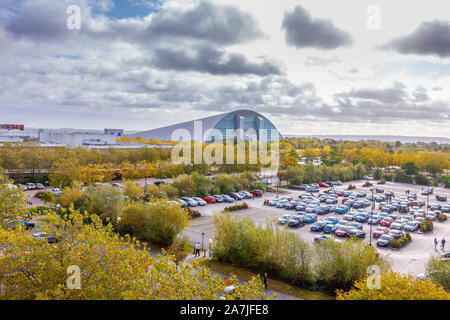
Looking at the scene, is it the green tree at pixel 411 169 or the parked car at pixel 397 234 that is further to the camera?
the green tree at pixel 411 169

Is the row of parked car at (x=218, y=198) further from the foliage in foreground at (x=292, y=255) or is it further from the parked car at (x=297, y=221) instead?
the foliage in foreground at (x=292, y=255)

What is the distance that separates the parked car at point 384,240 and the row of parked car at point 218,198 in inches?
501

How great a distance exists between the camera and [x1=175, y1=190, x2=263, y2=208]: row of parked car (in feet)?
81.8

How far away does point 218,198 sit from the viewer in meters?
27.2

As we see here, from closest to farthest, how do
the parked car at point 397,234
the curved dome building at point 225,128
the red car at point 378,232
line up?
the parked car at point 397,234 → the red car at point 378,232 → the curved dome building at point 225,128

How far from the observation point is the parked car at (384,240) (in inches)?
673

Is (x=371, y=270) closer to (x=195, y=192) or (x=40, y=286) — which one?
(x=40, y=286)

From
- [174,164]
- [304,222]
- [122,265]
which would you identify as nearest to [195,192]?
[174,164]

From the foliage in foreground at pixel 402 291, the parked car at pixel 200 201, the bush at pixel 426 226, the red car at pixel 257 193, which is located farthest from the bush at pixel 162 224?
the bush at pixel 426 226

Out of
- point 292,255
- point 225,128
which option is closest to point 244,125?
point 225,128

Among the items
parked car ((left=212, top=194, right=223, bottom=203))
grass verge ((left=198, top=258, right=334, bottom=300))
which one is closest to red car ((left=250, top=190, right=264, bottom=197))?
parked car ((left=212, top=194, right=223, bottom=203))

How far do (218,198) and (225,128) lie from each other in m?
42.2

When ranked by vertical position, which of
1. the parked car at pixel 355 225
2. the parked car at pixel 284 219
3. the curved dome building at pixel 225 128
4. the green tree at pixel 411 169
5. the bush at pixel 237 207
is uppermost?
the curved dome building at pixel 225 128
